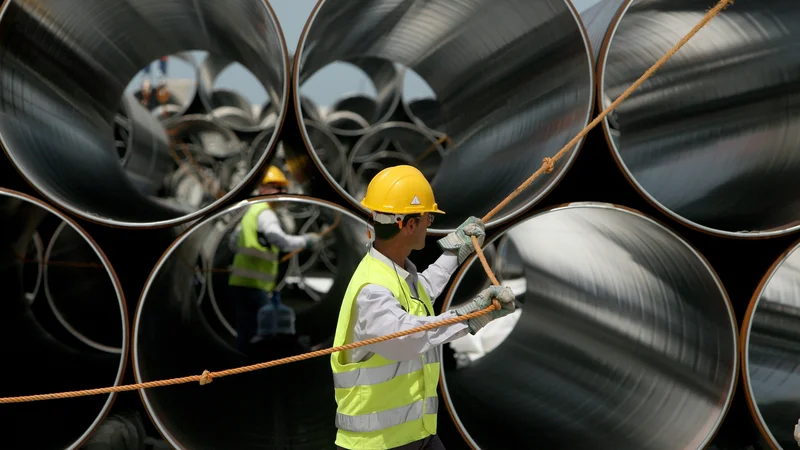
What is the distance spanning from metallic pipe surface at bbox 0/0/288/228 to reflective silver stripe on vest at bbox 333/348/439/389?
1.06 metres

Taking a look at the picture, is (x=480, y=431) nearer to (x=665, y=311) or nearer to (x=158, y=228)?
(x=665, y=311)

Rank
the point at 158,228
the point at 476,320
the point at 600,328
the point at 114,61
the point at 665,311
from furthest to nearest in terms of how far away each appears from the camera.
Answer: the point at 114,61 → the point at 600,328 → the point at 665,311 → the point at 158,228 → the point at 476,320

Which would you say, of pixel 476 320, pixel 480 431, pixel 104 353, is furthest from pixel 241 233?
pixel 476 320

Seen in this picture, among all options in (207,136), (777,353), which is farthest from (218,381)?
(207,136)

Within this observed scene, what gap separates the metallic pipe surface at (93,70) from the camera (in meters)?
3.07

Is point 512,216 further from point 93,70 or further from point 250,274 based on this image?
point 93,70

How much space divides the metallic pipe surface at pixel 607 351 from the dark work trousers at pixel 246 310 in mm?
1681

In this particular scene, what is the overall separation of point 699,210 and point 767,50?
3.09ft

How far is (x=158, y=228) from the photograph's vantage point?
310 centimetres

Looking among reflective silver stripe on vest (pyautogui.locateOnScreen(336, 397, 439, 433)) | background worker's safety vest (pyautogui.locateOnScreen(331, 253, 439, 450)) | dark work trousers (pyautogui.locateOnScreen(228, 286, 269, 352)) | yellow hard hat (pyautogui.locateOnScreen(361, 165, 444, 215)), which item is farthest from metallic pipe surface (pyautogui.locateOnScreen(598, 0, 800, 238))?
dark work trousers (pyautogui.locateOnScreen(228, 286, 269, 352))

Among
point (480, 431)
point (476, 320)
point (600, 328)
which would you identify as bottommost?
point (480, 431)

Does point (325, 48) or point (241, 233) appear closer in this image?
point (325, 48)

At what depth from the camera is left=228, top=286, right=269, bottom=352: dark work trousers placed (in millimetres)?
5285

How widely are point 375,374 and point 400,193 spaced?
586mm
